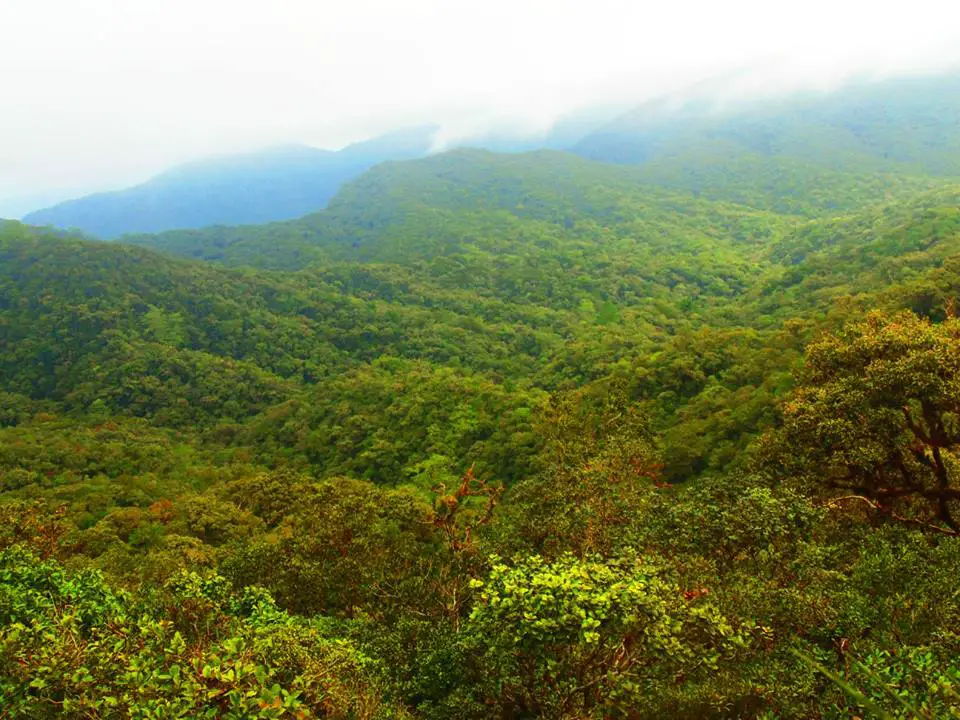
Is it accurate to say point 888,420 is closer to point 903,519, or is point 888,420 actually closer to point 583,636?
point 903,519

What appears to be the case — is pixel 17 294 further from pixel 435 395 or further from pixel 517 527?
pixel 517 527

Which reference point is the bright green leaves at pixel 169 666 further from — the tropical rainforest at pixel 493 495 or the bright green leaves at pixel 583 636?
the bright green leaves at pixel 583 636

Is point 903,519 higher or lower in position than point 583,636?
lower

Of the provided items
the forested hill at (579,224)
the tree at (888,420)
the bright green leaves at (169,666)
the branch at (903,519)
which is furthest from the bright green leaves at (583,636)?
the forested hill at (579,224)

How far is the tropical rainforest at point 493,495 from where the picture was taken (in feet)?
26.7

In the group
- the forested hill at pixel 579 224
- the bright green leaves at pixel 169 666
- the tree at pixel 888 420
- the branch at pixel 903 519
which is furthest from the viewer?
the forested hill at pixel 579 224

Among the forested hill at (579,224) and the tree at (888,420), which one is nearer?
the tree at (888,420)

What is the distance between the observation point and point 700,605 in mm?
10109

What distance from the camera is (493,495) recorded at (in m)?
18.0


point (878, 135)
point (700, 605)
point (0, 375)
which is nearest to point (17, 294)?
point (0, 375)

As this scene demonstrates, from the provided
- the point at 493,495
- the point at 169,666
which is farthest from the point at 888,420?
the point at 169,666

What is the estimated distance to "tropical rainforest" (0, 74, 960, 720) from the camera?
26.7 feet

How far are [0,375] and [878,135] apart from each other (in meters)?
240

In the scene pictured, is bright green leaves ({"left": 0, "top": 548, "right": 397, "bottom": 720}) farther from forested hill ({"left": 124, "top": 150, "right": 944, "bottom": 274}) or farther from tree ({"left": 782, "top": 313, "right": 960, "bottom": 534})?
forested hill ({"left": 124, "top": 150, "right": 944, "bottom": 274})
